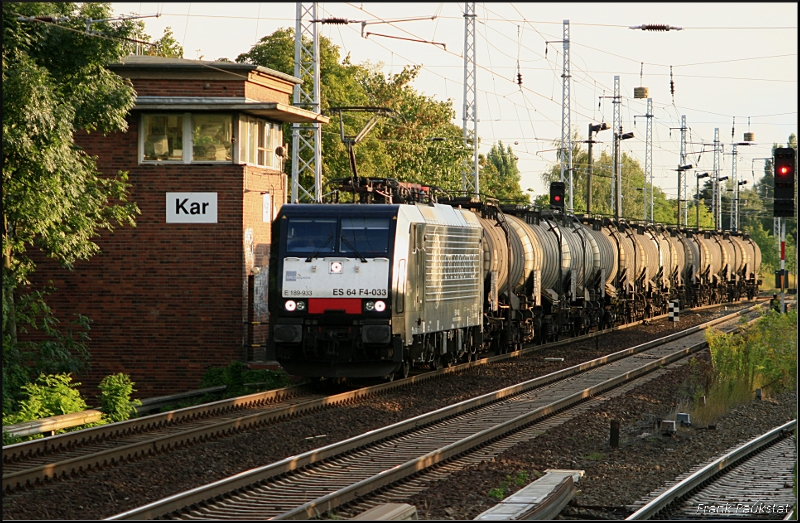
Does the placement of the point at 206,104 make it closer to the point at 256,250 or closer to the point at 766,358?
the point at 256,250

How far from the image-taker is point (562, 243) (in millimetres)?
30172

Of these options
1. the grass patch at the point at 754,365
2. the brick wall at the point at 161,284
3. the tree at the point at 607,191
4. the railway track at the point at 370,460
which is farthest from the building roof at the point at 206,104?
the tree at the point at 607,191

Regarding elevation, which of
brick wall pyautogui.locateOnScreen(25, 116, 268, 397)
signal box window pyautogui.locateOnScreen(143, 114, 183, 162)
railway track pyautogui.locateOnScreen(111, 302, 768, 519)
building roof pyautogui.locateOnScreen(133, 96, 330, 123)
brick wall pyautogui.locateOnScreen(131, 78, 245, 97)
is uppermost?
brick wall pyautogui.locateOnScreen(131, 78, 245, 97)

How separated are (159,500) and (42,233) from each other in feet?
24.2

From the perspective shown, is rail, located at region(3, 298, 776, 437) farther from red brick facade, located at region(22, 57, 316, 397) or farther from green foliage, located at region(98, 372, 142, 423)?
red brick facade, located at region(22, 57, 316, 397)

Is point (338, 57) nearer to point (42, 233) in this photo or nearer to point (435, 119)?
point (435, 119)

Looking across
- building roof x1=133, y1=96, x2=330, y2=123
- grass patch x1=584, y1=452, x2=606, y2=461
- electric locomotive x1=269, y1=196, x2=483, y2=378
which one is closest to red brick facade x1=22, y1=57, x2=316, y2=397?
building roof x1=133, y1=96, x2=330, y2=123

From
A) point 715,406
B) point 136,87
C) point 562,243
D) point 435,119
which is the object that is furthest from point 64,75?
point 435,119

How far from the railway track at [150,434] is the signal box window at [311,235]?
2.26 meters

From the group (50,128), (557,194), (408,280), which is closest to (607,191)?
(557,194)

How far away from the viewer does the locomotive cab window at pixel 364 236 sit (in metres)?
17.3

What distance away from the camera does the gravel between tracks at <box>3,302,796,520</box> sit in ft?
32.8
